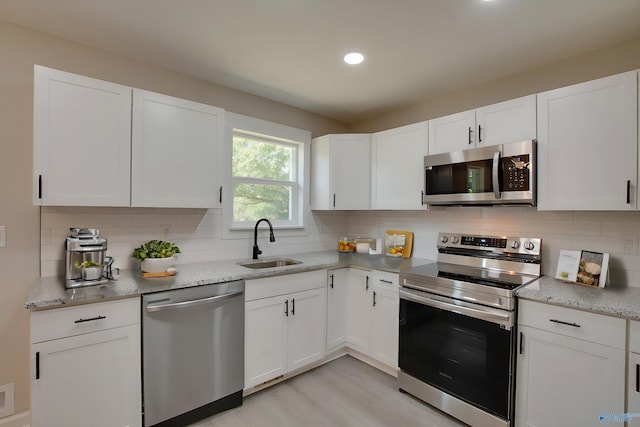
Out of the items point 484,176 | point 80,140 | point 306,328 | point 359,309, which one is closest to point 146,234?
point 80,140

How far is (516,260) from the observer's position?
7.80ft

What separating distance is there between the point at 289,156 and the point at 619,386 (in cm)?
301

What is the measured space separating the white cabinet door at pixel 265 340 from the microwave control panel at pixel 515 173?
6.11 ft

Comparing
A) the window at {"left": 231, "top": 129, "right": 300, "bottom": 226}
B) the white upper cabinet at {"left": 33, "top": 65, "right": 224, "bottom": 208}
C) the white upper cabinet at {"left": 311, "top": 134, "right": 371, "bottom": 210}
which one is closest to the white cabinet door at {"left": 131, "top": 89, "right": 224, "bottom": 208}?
the white upper cabinet at {"left": 33, "top": 65, "right": 224, "bottom": 208}

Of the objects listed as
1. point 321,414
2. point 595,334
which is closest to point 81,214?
point 321,414

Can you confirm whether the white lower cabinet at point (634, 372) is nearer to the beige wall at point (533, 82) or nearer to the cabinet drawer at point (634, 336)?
the cabinet drawer at point (634, 336)

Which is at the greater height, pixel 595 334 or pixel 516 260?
pixel 516 260

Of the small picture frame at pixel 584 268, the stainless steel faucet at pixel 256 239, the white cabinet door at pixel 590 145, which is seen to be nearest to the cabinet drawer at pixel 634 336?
the small picture frame at pixel 584 268

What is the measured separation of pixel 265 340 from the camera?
2.33 m

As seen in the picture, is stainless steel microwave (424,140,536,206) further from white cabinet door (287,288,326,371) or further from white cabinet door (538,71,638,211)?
white cabinet door (287,288,326,371)

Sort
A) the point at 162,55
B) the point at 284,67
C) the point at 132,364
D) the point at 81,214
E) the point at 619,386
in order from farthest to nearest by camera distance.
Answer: the point at 284,67 < the point at 162,55 < the point at 81,214 < the point at 132,364 < the point at 619,386

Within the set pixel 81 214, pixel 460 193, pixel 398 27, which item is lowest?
pixel 81 214

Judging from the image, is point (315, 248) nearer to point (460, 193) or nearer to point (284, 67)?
point (460, 193)

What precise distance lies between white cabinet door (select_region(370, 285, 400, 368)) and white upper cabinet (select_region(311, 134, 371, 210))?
100 cm
